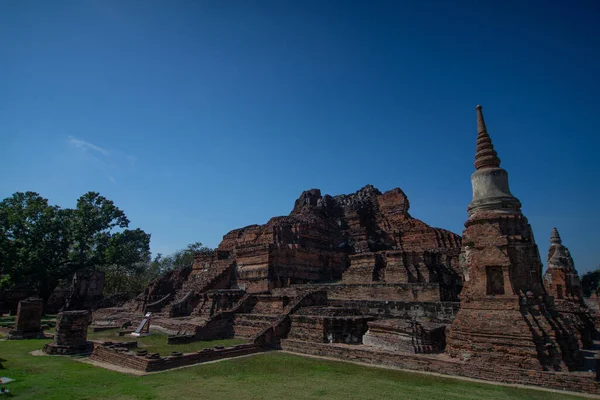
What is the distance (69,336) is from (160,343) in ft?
11.4

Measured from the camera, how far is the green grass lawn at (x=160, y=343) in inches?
577

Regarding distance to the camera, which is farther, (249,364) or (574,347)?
(249,364)

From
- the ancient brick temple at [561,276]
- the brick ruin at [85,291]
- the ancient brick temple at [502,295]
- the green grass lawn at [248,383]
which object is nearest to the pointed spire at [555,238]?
the ancient brick temple at [561,276]

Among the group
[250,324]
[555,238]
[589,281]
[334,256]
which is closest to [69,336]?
[250,324]

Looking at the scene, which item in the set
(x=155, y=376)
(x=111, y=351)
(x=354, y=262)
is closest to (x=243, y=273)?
(x=354, y=262)

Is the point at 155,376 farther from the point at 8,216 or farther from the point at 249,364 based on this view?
the point at 8,216

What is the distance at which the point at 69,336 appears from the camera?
1420 cm

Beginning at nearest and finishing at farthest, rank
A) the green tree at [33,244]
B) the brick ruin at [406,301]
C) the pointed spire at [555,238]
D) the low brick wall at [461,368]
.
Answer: the low brick wall at [461,368] < the brick ruin at [406,301] < the pointed spire at [555,238] < the green tree at [33,244]

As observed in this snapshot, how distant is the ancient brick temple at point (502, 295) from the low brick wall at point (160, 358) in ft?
24.0

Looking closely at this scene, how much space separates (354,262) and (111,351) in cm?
1328

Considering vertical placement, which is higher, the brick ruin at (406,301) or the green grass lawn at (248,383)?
the brick ruin at (406,301)

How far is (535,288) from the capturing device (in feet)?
36.0

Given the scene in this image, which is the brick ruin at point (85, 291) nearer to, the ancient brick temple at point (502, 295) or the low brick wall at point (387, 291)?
the low brick wall at point (387, 291)

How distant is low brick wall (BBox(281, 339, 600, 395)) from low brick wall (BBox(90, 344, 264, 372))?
2.88 meters
